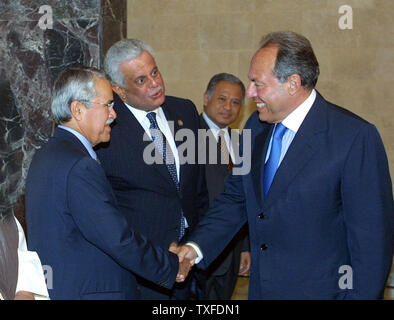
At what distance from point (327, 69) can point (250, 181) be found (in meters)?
3.76

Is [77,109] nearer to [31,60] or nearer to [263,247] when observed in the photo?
[263,247]

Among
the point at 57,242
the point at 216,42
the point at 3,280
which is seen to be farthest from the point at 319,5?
the point at 3,280

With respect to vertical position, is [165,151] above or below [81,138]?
below

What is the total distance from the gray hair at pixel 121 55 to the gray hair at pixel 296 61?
1088 mm

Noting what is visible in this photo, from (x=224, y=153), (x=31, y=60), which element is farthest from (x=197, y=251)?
(x=31, y=60)

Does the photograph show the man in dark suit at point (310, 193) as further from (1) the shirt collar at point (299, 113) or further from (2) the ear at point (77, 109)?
(2) the ear at point (77, 109)

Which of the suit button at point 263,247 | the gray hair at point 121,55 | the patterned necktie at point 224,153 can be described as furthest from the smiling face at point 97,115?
the patterned necktie at point 224,153

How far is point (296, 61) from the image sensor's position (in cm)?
280

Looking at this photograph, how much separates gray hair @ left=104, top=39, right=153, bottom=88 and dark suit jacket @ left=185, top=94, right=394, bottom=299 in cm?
116

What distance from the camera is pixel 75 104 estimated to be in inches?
112

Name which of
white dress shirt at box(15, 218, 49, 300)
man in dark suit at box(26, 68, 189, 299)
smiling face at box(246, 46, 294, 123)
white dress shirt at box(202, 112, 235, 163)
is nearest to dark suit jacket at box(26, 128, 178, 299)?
man in dark suit at box(26, 68, 189, 299)

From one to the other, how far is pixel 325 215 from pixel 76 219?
3.67ft

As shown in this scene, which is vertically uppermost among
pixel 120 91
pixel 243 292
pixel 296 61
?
pixel 296 61
